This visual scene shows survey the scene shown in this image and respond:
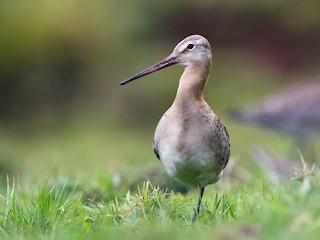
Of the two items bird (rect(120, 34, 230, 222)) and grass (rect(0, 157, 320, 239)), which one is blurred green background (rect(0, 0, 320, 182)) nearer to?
bird (rect(120, 34, 230, 222))

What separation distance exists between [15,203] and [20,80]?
355 inches

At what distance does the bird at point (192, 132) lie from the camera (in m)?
4.34

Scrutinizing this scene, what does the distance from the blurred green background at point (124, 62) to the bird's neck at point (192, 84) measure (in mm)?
6264

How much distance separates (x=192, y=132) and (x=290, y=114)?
5.46 meters

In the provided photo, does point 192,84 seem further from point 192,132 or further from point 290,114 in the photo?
point 290,114

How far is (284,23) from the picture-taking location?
49.0 feet

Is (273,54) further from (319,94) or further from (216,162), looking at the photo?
(216,162)

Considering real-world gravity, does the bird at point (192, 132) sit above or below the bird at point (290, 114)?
above

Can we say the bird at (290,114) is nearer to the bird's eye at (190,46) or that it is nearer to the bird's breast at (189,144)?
the bird's eye at (190,46)

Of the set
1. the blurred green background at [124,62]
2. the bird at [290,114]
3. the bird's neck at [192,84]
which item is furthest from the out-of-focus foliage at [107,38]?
the bird's neck at [192,84]

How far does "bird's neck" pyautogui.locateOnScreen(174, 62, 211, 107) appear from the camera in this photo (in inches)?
175

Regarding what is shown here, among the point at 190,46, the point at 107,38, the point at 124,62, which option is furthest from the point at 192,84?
the point at 107,38

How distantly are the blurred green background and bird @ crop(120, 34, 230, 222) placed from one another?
20.6ft

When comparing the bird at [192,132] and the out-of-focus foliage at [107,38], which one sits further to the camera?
the out-of-focus foliage at [107,38]
